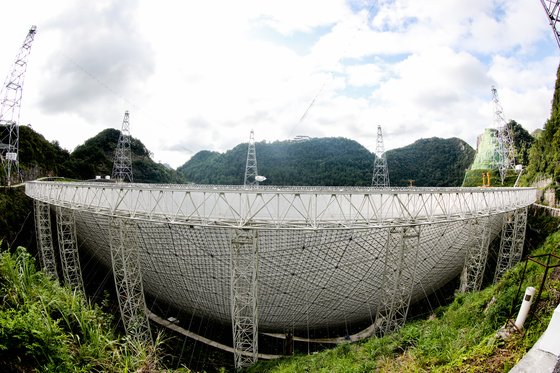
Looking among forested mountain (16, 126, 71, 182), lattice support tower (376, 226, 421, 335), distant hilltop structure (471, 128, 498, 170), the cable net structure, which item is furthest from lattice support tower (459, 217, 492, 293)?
forested mountain (16, 126, 71, 182)

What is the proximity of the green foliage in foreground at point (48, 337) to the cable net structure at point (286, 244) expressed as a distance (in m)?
7.69

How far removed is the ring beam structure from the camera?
15.5 meters

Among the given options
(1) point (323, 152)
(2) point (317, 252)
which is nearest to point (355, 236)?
(2) point (317, 252)

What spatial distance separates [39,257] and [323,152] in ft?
269

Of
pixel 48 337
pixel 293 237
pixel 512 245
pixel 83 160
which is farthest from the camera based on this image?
pixel 83 160

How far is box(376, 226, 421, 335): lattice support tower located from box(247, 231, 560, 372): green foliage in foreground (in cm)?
347

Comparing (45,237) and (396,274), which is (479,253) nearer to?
(396,274)

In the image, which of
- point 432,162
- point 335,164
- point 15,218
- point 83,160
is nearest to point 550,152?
point 335,164

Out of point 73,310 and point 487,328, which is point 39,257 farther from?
point 487,328

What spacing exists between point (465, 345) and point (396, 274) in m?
8.35

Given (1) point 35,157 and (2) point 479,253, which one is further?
(1) point 35,157

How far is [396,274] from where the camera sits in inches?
687

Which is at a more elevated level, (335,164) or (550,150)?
(335,164)

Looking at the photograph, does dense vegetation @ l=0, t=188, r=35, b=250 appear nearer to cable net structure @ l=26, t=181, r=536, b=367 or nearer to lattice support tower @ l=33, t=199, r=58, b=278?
lattice support tower @ l=33, t=199, r=58, b=278
